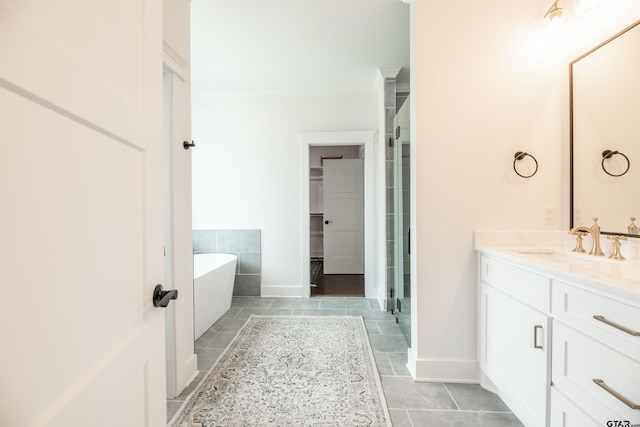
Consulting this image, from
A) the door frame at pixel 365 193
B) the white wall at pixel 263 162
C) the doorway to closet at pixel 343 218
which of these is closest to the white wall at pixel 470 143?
the door frame at pixel 365 193

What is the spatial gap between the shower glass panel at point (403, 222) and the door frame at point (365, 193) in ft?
2.40

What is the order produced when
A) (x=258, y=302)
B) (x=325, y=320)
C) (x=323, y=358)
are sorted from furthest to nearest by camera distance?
1. (x=258, y=302)
2. (x=325, y=320)
3. (x=323, y=358)

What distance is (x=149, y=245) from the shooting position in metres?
0.80

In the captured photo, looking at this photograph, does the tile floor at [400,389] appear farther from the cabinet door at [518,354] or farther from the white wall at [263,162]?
the white wall at [263,162]

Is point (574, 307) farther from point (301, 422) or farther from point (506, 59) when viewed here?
point (506, 59)

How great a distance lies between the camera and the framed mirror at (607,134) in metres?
1.33

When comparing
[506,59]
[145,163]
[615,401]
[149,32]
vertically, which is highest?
[506,59]

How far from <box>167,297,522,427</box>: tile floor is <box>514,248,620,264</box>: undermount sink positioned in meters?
0.91

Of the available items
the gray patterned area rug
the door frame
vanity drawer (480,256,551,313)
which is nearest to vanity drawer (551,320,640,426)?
vanity drawer (480,256,551,313)

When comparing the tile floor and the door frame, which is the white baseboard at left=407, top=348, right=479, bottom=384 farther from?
the door frame

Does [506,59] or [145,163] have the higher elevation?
[506,59]

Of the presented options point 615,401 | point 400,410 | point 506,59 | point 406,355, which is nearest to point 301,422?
point 400,410

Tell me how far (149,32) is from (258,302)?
301 cm

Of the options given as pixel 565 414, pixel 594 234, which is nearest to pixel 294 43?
pixel 594 234
